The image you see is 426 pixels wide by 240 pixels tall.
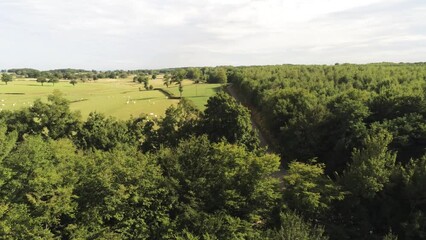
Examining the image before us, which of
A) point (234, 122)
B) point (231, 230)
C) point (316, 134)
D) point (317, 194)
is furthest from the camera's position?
point (316, 134)

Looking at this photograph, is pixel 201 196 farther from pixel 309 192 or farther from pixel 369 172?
pixel 369 172

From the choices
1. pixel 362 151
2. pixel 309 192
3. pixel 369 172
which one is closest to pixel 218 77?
pixel 362 151

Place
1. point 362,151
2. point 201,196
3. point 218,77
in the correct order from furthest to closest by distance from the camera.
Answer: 1. point 218,77
2. point 362,151
3. point 201,196

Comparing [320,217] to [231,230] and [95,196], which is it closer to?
[231,230]

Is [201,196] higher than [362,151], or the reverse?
[362,151]

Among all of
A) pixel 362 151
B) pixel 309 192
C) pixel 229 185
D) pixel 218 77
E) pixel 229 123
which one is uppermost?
pixel 218 77

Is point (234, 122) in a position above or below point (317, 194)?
above

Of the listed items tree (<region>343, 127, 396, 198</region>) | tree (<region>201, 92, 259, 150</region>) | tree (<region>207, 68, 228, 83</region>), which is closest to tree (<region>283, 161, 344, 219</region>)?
tree (<region>343, 127, 396, 198</region>)

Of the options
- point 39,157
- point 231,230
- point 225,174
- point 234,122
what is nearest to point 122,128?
point 234,122

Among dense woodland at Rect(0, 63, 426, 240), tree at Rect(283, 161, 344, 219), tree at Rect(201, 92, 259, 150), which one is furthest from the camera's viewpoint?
tree at Rect(201, 92, 259, 150)

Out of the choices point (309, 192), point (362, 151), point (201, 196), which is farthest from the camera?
point (362, 151)

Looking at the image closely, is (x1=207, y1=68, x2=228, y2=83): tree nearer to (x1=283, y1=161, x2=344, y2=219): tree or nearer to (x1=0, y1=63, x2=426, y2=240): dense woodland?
(x1=0, y1=63, x2=426, y2=240): dense woodland
